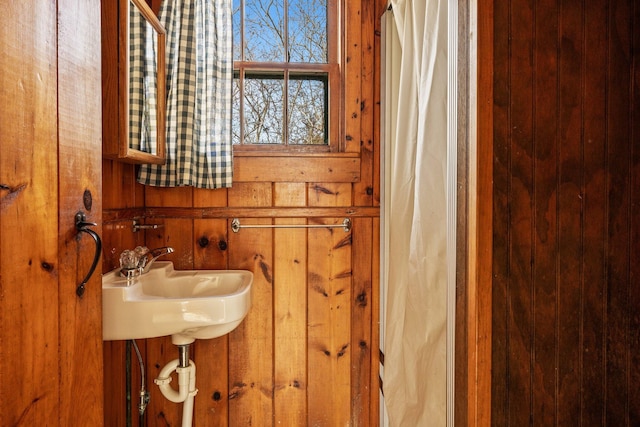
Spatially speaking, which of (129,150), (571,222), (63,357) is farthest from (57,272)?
(571,222)

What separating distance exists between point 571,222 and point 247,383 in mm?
1364

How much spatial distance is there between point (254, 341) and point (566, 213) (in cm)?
126

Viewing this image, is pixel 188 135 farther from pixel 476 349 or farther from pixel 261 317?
pixel 476 349

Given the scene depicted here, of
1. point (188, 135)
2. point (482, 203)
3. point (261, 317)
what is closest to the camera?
point (482, 203)

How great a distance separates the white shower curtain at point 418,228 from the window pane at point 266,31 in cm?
55

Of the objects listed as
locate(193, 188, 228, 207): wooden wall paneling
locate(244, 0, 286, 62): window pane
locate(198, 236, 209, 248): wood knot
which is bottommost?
locate(198, 236, 209, 248): wood knot

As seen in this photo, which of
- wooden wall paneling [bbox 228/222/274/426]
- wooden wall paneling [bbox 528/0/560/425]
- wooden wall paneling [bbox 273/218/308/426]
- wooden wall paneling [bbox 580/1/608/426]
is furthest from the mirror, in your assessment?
wooden wall paneling [bbox 580/1/608/426]

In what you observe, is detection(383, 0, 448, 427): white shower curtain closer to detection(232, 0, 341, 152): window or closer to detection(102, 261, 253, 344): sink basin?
detection(232, 0, 341, 152): window

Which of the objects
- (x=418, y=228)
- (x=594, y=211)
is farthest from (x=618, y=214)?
Result: (x=418, y=228)

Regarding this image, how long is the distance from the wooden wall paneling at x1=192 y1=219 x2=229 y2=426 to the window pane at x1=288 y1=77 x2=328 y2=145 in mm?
445

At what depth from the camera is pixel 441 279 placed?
112 centimetres

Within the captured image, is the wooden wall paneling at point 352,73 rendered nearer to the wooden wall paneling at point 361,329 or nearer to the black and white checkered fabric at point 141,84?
the wooden wall paneling at point 361,329

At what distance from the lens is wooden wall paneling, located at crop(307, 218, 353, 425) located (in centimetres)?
162

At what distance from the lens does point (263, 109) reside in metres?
1.69
